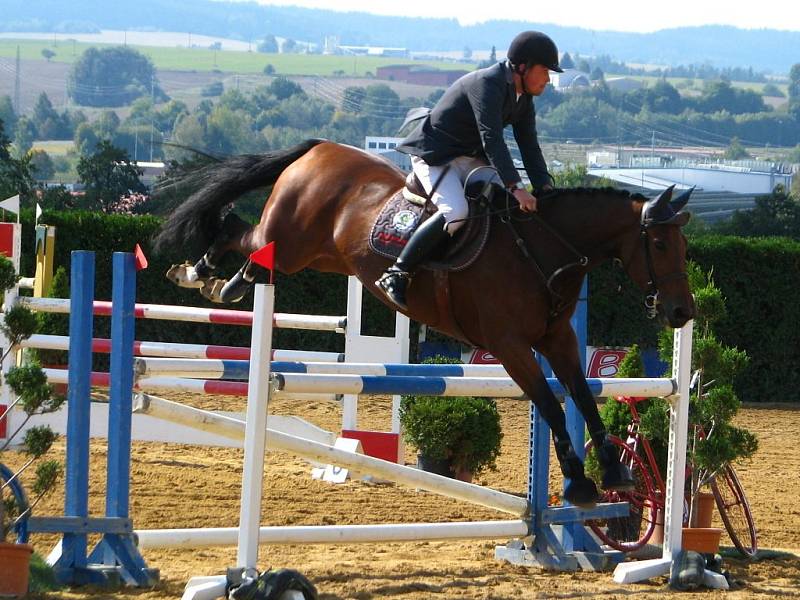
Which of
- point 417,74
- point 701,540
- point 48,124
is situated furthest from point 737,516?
point 417,74

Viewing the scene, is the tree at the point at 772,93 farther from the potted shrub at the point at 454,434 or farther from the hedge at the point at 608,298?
the potted shrub at the point at 454,434

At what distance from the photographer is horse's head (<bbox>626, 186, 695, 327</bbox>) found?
14.8ft

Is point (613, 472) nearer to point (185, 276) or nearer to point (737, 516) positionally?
point (737, 516)

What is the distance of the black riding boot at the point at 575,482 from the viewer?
4.55 m

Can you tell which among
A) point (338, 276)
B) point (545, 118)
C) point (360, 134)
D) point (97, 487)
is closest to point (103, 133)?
point (360, 134)

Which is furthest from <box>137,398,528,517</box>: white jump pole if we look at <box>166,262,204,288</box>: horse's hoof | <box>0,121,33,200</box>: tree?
<box>0,121,33,200</box>: tree

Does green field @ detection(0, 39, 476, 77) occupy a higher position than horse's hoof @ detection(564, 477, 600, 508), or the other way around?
green field @ detection(0, 39, 476, 77)

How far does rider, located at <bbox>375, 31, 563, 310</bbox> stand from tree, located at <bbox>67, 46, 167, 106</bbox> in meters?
121

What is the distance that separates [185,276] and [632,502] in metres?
2.31

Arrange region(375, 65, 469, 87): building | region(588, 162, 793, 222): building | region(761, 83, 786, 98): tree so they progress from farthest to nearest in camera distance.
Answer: region(761, 83, 786, 98): tree → region(375, 65, 469, 87): building → region(588, 162, 793, 222): building

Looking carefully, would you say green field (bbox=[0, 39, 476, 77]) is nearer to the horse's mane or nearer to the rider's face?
the rider's face

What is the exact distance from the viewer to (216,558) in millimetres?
5047

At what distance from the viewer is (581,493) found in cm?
455

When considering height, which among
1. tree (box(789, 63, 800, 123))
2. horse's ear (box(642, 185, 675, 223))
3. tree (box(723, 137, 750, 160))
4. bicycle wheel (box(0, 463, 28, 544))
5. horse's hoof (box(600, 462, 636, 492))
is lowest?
bicycle wheel (box(0, 463, 28, 544))
